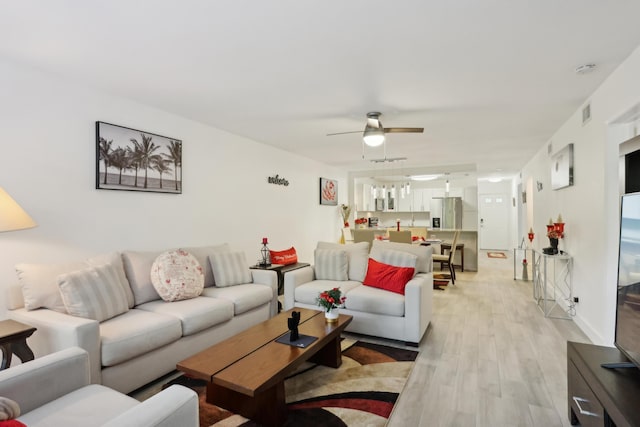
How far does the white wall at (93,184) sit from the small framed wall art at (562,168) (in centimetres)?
414

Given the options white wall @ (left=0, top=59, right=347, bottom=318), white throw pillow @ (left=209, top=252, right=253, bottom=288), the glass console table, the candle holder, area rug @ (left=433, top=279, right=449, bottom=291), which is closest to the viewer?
white wall @ (left=0, top=59, right=347, bottom=318)

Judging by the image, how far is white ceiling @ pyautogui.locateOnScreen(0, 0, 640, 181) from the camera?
1906 mm

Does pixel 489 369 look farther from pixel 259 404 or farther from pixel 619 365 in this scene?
pixel 259 404

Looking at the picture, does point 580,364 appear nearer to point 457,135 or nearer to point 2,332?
point 2,332

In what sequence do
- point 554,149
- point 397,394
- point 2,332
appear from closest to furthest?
point 2,332
point 397,394
point 554,149

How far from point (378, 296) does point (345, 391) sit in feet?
3.79

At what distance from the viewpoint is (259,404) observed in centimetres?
205

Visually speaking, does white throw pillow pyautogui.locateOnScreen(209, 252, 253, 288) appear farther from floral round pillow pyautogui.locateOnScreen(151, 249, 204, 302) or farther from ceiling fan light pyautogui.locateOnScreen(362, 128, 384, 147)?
ceiling fan light pyautogui.locateOnScreen(362, 128, 384, 147)

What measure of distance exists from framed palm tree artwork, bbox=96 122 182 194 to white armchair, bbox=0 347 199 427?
1.99 metres

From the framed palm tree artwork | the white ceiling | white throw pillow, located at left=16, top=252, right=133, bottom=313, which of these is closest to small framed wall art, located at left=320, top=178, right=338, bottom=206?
the white ceiling

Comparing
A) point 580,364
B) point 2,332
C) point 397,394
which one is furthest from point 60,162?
point 580,364

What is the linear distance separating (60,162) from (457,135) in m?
4.81

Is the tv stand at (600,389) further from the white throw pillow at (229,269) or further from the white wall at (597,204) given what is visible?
the white throw pillow at (229,269)

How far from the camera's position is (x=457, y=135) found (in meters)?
4.95
